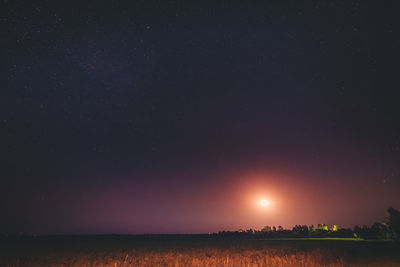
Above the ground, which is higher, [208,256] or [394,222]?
[394,222]

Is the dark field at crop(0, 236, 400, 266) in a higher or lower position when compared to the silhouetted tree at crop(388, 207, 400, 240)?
lower

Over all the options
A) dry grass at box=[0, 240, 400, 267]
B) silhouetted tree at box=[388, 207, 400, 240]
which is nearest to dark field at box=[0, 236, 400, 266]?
dry grass at box=[0, 240, 400, 267]

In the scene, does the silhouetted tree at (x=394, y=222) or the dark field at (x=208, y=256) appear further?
the silhouetted tree at (x=394, y=222)

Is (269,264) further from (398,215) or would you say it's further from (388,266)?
(398,215)

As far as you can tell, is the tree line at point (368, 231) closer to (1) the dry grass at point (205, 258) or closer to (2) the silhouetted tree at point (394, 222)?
(2) the silhouetted tree at point (394, 222)

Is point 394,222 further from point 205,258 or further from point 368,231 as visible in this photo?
point 205,258

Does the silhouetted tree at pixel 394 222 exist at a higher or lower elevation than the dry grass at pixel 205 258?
higher

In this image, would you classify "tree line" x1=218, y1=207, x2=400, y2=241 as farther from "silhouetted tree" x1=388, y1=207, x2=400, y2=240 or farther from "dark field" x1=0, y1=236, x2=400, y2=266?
"dark field" x1=0, y1=236, x2=400, y2=266

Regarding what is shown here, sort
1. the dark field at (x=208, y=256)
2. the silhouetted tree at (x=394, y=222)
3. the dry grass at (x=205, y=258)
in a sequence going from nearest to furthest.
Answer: the dry grass at (x=205, y=258)
the dark field at (x=208, y=256)
the silhouetted tree at (x=394, y=222)

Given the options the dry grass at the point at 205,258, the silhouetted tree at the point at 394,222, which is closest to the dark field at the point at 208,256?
the dry grass at the point at 205,258

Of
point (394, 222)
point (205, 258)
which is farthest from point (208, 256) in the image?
point (394, 222)

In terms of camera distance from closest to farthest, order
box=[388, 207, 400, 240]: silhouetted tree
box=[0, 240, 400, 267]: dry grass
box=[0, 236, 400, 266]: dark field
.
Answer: box=[0, 240, 400, 267]: dry grass, box=[0, 236, 400, 266]: dark field, box=[388, 207, 400, 240]: silhouetted tree

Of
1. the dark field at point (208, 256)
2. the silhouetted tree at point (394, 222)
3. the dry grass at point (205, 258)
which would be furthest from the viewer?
the silhouetted tree at point (394, 222)

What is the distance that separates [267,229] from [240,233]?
1160 cm
